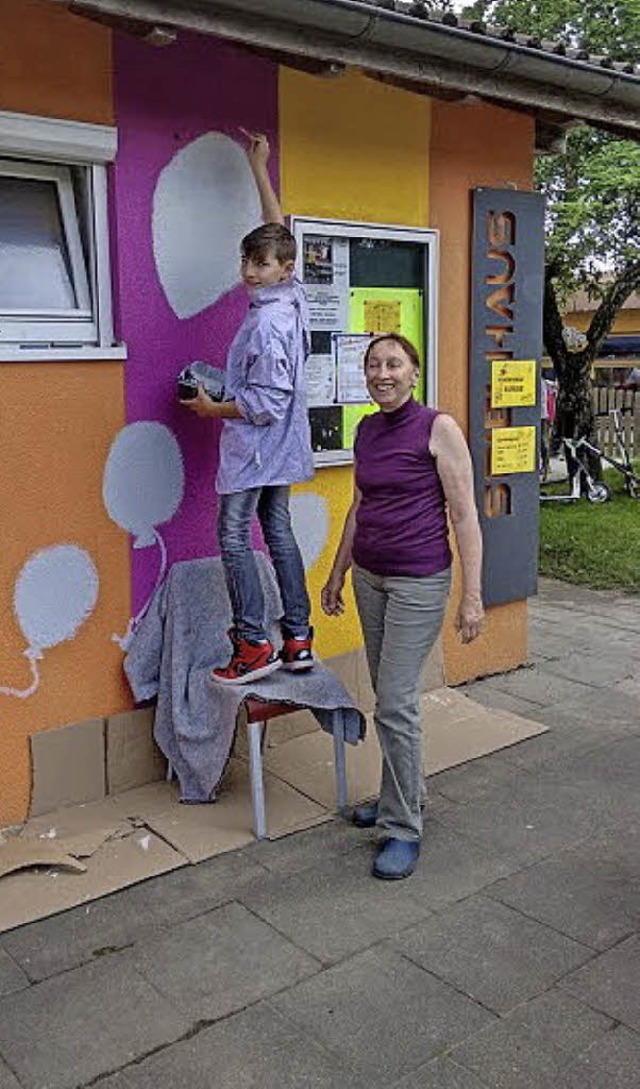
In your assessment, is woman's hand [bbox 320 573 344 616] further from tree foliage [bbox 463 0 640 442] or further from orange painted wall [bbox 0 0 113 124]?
tree foliage [bbox 463 0 640 442]

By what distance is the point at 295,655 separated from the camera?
167 inches

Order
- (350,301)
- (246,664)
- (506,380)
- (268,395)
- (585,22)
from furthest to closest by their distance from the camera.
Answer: (585,22) → (506,380) → (350,301) → (246,664) → (268,395)

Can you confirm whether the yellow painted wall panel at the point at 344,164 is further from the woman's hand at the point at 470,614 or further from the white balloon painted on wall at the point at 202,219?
the woman's hand at the point at 470,614

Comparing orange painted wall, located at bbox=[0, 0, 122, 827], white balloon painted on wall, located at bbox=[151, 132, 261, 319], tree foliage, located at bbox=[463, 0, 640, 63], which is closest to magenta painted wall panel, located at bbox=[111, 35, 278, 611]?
white balloon painted on wall, located at bbox=[151, 132, 261, 319]

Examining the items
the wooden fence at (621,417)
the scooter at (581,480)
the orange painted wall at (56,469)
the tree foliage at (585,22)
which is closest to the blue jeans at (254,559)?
the orange painted wall at (56,469)

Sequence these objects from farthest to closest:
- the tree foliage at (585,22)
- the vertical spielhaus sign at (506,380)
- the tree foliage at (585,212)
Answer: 1. the tree foliage at (585,22)
2. the tree foliage at (585,212)
3. the vertical spielhaus sign at (506,380)

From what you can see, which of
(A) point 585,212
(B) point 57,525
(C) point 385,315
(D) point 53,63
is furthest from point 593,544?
(D) point 53,63

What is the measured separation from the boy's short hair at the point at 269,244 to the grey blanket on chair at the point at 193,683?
127 cm

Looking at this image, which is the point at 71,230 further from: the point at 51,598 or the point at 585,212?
the point at 585,212

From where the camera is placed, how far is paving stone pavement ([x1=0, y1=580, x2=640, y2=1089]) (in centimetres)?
277

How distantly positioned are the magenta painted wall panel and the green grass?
4.92 m

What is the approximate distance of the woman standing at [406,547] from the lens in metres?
3.71

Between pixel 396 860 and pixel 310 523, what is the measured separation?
172cm

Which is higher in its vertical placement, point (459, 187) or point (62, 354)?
point (459, 187)
